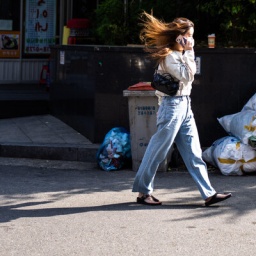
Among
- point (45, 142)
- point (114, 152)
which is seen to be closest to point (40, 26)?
point (45, 142)

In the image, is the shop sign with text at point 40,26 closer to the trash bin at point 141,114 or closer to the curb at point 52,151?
the curb at point 52,151

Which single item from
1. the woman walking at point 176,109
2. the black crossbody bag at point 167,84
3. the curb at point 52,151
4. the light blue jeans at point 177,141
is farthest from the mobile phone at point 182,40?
the curb at point 52,151

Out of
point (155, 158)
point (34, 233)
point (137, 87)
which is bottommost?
point (34, 233)

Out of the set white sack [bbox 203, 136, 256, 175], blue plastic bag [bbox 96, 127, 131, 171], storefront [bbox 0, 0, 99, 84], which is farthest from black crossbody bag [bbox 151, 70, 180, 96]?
storefront [bbox 0, 0, 99, 84]

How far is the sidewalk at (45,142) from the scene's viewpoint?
10508 millimetres

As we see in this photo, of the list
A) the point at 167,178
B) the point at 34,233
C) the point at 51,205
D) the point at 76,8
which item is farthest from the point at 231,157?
the point at 76,8

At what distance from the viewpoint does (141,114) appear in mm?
9484

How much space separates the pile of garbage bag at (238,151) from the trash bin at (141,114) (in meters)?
0.61

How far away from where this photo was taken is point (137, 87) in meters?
9.39

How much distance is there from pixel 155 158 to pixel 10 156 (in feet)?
12.1

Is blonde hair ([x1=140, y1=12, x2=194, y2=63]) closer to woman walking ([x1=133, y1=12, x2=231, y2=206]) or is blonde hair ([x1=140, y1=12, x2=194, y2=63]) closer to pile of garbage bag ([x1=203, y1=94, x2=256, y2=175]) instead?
woman walking ([x1=133, y1=12, x2=231, y2=206])

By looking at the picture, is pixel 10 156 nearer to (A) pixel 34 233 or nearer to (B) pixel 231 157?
(B) pixel 231 157

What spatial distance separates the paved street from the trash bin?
0.35 metres

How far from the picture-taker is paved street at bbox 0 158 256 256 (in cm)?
619
